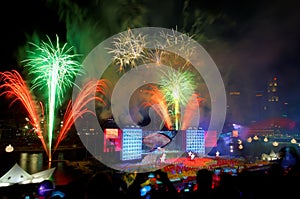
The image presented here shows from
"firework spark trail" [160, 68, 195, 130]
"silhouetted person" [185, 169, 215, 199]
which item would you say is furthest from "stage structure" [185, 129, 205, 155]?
"silhouetted person" [185, 169, 215, 199]

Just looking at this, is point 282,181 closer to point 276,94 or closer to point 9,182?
point 9,182

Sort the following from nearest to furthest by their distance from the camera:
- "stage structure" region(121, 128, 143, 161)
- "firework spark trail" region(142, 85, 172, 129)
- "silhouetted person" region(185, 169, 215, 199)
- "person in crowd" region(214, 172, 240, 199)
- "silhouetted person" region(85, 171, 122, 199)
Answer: "silhouetted person" region(85, 171, 122, 199)
"silhouetted person" region(185, 169, 215, 199)
"person in crowd" region(214, 172, 240, 199)
"stage structure" region(121, 128, 143, 161)
"firework spark trail" region(142, 85, 172, 129)

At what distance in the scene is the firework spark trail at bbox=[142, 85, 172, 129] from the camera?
32.5m

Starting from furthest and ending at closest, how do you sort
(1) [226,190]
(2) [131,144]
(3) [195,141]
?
(3) [195,141]
(2) [131,144]
(1) [226,190]

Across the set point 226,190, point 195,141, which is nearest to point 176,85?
point 195,141

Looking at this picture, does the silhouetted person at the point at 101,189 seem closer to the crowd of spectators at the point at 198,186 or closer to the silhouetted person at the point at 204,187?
the crowd of spectators at the point at 198,186

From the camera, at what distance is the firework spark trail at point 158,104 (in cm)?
3247

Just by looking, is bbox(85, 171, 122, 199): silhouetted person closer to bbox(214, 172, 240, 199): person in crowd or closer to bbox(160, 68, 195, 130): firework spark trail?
bbox(214, 172, 240, 199): person in crowd

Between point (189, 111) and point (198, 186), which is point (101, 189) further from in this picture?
point (189, 111)

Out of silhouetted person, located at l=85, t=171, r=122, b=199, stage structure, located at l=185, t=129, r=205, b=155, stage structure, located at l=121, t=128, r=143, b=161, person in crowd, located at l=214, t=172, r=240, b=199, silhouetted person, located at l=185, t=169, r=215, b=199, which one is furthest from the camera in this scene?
stage structure, located at l=185, t=129, r=205, b=155

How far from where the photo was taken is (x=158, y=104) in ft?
110

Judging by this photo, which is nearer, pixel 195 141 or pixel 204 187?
pixel 204 187

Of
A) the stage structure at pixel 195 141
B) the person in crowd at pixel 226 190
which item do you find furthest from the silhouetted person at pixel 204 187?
the stage structure at pixel 195 141

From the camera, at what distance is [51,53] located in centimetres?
1891
